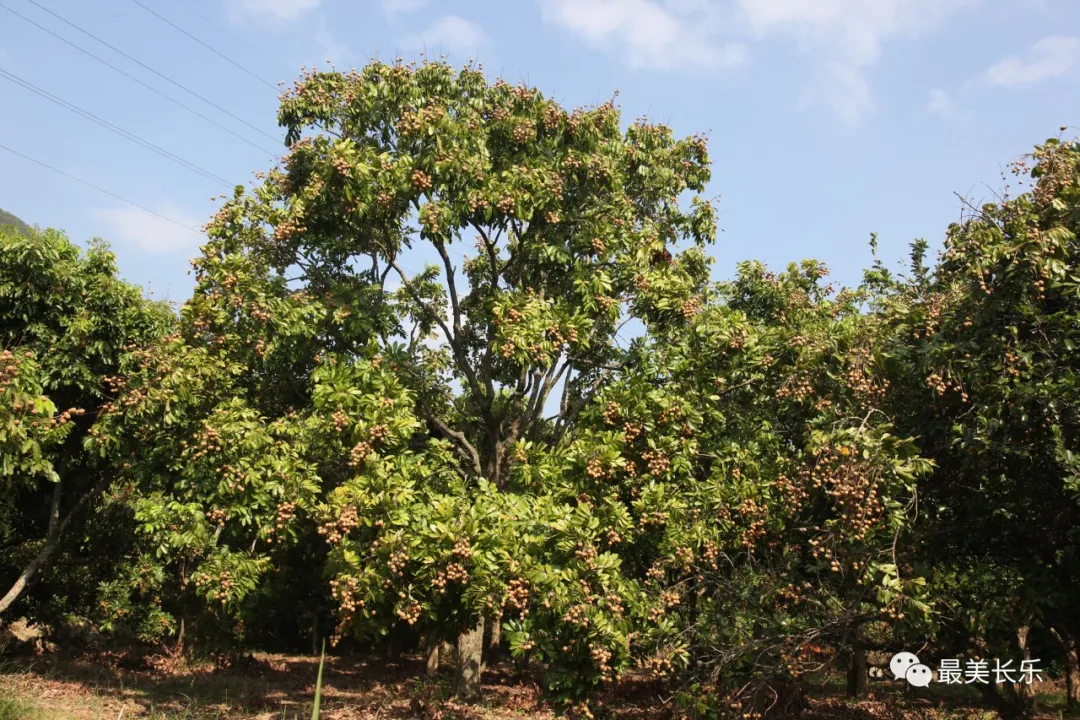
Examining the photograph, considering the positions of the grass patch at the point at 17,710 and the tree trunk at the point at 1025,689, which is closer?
the tree trunk at the point at 1025,689

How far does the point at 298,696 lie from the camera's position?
15242 mm

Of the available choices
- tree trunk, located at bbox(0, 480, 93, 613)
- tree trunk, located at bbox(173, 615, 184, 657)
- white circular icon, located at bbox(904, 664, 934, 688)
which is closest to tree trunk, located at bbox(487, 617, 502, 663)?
tree trunk, located at bbox(173, 615, 184, 657)

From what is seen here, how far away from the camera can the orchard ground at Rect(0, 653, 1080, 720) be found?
38.4 ft

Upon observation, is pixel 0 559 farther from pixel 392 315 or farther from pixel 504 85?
pixel 504 85

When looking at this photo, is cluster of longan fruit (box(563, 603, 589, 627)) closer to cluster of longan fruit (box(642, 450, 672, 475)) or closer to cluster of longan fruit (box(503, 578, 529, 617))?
cluster of longan fruit (box(503, 578, 529, 617))

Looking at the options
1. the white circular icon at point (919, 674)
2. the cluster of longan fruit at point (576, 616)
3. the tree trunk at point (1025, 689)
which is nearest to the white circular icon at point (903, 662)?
the white circular icon at point (919, 674)

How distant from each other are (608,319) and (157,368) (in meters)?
5.90

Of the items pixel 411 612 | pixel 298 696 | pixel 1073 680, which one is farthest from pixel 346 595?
pixel 1073 680

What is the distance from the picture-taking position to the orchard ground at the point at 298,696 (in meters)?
11.7

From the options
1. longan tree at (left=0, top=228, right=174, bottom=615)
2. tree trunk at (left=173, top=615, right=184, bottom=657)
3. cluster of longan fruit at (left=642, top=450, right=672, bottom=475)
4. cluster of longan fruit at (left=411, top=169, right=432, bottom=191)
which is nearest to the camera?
cluster of longan fruit at (left=642, top=450, right=672, bottom=475)

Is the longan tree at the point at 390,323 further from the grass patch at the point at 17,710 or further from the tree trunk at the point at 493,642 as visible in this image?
the tree trunk at the point at 493,642

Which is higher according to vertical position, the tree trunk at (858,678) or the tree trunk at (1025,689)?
the tree trunk at (1025,689)

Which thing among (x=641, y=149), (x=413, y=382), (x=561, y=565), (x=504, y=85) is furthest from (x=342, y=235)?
(x=561, y=565)

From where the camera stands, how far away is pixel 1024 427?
23.1ft
